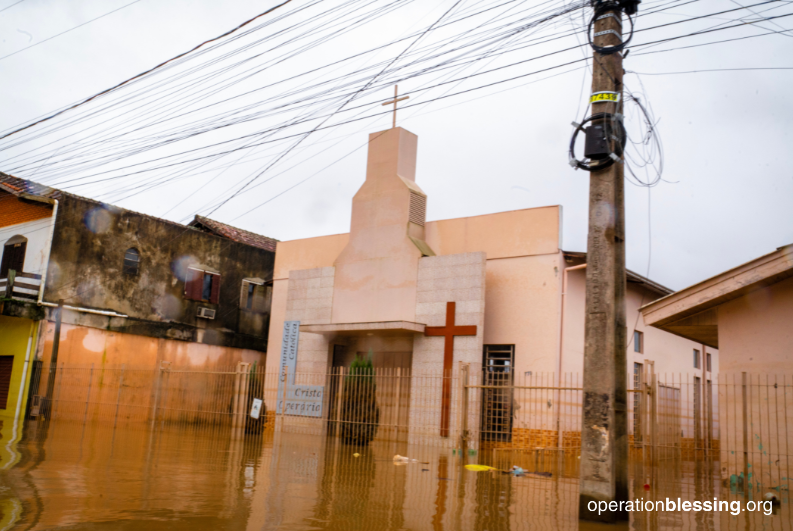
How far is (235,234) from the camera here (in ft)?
98.1

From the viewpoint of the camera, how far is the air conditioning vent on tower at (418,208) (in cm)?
1941

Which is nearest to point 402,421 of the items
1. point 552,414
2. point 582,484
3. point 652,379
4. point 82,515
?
point 552,414

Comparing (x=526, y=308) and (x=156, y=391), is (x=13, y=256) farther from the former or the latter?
(x=526, y=308)

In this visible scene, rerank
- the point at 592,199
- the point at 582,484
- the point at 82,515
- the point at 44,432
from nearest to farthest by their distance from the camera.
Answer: the point at 82,515, the point at 582,484, the point at 592,199, the point at 44,432

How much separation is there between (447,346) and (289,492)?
10081 millimetres

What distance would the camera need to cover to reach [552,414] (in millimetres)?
16562

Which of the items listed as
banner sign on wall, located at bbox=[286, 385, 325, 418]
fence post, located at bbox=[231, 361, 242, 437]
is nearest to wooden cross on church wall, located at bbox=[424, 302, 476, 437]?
banner sign on wall, located at bbox=[286, 385, 325, 418]

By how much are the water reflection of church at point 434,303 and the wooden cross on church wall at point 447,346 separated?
0.10 ft

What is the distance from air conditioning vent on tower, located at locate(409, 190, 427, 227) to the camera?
63.7ft

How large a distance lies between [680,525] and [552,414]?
9368 mm

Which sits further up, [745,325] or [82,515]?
[745,325]

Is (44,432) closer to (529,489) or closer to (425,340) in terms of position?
(425,340)

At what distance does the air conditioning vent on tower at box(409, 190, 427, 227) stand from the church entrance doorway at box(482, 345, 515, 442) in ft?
13.1

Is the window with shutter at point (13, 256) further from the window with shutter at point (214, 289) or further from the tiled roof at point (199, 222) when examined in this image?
the window with shutter at point (214, 289)
